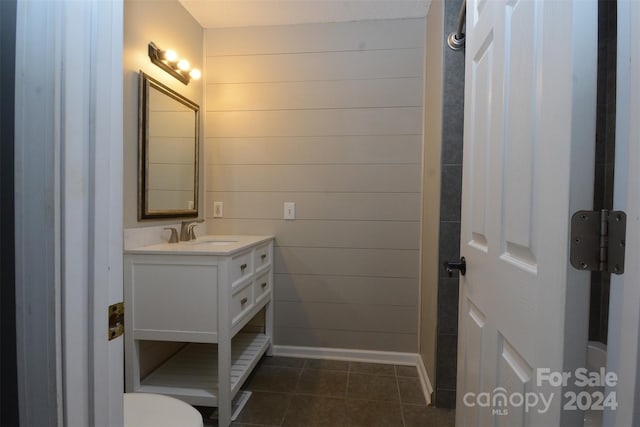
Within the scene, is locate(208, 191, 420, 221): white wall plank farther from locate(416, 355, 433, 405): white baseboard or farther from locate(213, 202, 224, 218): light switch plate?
locate(416, 355, 433, 405): white baseboard

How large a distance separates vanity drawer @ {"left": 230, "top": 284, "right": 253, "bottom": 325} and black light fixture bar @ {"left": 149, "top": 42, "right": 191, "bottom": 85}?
1.48m

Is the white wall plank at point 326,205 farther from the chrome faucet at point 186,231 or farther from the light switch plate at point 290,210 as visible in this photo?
the chrome faucet at point 186,231

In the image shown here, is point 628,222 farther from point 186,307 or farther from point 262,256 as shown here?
point 262,256

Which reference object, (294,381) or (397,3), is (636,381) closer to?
(294,381)

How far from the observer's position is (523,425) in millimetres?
664

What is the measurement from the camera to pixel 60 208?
17.2 inches

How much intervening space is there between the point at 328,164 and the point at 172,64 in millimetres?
Answer: 1239

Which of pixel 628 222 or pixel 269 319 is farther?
pixel 269 319

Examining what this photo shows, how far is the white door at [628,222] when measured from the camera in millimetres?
393

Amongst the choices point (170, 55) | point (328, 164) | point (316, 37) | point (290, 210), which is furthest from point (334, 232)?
A: point (170, 55)

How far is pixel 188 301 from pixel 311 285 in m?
0.99

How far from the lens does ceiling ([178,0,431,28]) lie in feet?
6.72

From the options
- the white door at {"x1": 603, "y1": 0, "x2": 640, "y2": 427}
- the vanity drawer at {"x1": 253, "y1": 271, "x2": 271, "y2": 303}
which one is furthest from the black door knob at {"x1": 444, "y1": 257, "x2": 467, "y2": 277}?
the vanity drawer at {"x1": 253, "y1": 271, "x2": 271, "y2": 303}

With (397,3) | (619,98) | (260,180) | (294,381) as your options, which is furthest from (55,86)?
(397,3)
